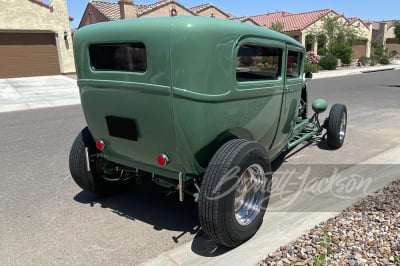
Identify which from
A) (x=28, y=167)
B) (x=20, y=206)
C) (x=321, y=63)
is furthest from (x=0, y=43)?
(x=321, y=63)

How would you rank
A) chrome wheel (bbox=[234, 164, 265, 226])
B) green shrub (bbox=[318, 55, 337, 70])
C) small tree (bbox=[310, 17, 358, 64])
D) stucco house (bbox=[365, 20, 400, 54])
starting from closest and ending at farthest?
chrome wheel (bbox=[234, 164, 265, 226]) < green shrub (bbox=[318, 55, 337, 70]) < small tree (bbox=[310, 17, 358, 64]) < stucco house (bbox=[365, 20, 400, 54])

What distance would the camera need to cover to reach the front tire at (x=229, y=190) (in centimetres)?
264

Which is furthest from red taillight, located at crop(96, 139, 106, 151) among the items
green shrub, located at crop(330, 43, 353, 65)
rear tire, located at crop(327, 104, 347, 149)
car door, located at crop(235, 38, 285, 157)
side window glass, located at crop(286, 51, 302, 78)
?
green shrub, located at crop(330, 43, 353, 65)

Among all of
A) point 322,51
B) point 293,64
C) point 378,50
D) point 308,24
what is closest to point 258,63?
point 293,64

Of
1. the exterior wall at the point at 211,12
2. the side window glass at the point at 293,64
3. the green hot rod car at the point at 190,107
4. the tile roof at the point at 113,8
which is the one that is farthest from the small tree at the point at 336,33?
the green hot rod car at the point at 190,107

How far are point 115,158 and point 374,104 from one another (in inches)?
357

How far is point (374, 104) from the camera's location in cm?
1021

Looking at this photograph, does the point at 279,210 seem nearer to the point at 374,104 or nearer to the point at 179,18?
the point at 179,18

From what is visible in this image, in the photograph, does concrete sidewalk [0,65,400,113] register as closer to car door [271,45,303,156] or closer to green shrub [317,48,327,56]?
car door [271,45,303,156]

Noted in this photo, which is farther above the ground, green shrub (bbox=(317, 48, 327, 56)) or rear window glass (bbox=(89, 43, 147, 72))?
rear window glass (bbox=(89, 43, 147, 72))

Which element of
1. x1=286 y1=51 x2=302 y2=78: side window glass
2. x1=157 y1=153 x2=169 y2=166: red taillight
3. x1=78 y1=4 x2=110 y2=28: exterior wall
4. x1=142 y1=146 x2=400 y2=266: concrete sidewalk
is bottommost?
x1=142 y1=146 x2=400 y2=266: concrete sidewalk

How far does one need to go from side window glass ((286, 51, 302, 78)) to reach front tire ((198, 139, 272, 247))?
1.45 m

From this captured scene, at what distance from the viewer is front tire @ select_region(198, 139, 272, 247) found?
264cm

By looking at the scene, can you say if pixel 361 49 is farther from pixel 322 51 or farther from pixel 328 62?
pixel 328 62
